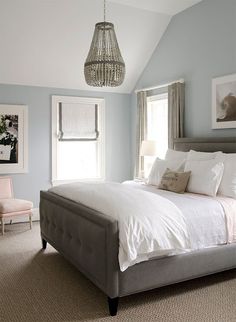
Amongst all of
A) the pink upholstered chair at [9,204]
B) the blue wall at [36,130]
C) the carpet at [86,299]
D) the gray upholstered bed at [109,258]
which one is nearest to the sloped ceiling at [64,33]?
the blue wall at [36,130]

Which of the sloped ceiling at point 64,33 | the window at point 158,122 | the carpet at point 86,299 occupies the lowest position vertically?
the carpet at point 86,299

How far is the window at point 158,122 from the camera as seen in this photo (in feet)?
19.6

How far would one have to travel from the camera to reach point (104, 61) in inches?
139

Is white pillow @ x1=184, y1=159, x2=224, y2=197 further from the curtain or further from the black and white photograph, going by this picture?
the black and white photograph

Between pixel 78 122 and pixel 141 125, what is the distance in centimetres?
114

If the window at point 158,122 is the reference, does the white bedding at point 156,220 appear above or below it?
below

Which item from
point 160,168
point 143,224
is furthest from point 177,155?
point 143,224

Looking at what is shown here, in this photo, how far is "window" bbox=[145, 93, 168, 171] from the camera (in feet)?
19.6

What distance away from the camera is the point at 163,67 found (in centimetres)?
581

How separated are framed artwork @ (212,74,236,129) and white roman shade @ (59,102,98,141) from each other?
2414mm

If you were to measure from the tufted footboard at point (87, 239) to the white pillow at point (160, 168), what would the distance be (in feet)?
4.66

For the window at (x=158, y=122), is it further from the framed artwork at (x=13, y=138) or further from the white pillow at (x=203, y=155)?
the framed artwork at (x=13, y=138)

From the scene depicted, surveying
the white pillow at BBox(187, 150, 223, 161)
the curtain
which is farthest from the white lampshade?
the white pillow at BBox(187, 150, 223, 161)

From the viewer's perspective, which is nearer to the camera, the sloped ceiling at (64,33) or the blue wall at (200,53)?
the blue wall at (200,53)
